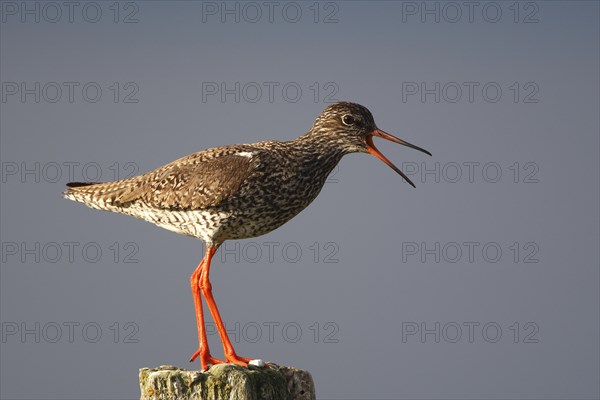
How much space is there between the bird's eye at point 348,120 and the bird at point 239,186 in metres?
0.01

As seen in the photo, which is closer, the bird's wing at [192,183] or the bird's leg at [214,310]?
the bird's leg at [214,310]

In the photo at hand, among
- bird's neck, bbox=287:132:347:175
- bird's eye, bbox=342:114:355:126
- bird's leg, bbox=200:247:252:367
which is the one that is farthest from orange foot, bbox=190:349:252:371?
bird's eye, bbox=342:114:355:126

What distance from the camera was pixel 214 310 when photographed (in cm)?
1071

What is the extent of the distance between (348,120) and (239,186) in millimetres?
1780

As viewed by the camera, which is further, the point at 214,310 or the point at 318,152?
the point at 318,152

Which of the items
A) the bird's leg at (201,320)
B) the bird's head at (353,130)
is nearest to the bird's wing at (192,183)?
the bird's leg at (201,320)

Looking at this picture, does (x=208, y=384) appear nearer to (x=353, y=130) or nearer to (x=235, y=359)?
(x=235, y=359)

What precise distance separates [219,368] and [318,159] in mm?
3581

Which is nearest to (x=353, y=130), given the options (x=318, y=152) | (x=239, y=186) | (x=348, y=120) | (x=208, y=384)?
(x=348, y=120)

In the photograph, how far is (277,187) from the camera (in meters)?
10.4

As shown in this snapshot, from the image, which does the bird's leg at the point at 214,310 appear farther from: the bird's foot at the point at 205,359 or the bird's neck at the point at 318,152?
the bird's neck at the point at 318,152

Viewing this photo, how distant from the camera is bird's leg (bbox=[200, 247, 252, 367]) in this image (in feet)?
32.9

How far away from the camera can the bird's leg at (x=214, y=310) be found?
10.0m

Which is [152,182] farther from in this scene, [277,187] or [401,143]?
[401,143]
